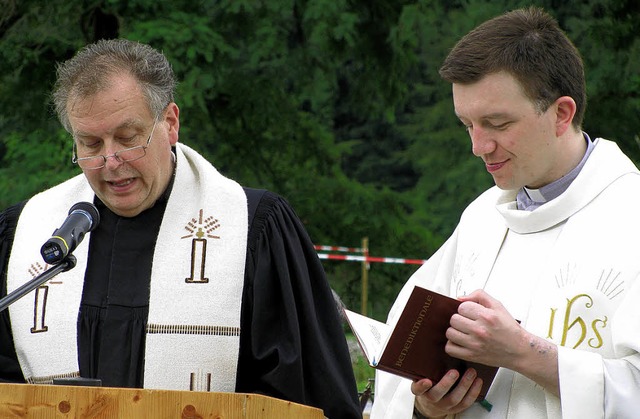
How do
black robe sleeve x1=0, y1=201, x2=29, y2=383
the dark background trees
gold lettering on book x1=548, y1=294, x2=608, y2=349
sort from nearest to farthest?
gold lettering on book x1=548, y1=294, x2=608, y2=349, black robe sleeve x1=0, y1=201, x2=29, y2=383, the dark background trees

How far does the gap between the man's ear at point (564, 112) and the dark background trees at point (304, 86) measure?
8.15 meters

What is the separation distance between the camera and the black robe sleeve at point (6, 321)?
4590 mm

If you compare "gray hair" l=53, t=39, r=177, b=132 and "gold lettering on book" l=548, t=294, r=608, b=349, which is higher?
"gray hair" l=53, t=39, r=177, b=132

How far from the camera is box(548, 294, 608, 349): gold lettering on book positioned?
3525mm

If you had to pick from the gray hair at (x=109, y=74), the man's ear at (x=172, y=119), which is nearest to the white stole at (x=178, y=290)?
the man's ear at (x=172, y=119)

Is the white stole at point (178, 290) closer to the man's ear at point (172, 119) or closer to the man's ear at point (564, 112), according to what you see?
the man's ear at point (172, 119)

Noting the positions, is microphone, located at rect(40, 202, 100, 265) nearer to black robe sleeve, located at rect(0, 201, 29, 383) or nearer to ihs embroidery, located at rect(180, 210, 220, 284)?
ihs embroidery, located at rect(180, 210, 220, 284)

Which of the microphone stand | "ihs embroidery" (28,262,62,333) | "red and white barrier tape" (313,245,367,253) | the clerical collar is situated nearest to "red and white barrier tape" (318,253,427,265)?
"red and white barrier tape" (313,245,367,253)

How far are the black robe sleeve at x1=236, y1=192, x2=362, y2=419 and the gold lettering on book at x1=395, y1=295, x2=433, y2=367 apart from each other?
0.81m

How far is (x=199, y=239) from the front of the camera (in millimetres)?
4699

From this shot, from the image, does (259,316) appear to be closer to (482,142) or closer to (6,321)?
(6,321)

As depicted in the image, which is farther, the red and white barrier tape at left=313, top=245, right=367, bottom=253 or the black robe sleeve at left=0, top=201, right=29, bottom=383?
the red and white barrier tape at left=313, top=245, right=367, bottom=253

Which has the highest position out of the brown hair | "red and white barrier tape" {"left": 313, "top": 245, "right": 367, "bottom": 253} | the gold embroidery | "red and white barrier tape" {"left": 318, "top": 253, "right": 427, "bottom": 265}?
the brown hair

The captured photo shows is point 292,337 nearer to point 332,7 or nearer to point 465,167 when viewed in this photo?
point 332,7
